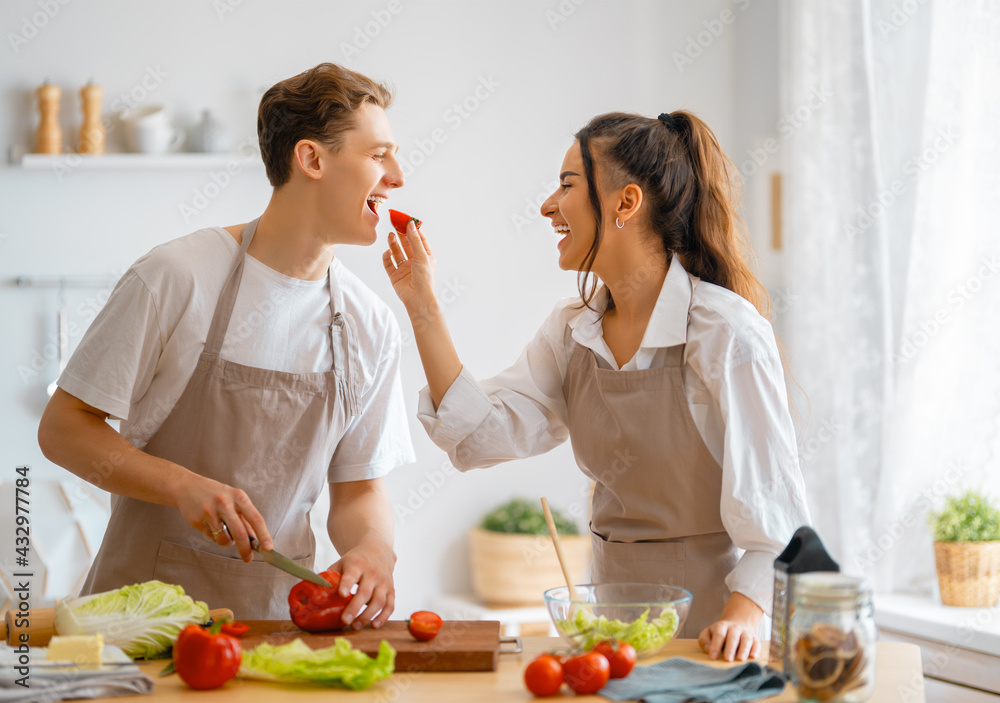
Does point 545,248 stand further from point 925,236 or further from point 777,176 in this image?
point 925,236

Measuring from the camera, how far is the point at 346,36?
388cm

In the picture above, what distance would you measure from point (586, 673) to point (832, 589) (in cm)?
34

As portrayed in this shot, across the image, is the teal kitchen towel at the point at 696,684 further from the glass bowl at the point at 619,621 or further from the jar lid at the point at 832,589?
the jar lid at the point at 832,589

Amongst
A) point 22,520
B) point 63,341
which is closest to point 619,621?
point 22,520

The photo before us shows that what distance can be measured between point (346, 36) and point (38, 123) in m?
1.26

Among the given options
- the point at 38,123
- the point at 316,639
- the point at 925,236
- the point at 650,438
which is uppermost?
the point at 38,123

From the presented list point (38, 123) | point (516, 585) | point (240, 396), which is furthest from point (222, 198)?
point (240, 396)

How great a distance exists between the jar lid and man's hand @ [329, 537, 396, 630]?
71 cm

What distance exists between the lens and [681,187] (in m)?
1.84

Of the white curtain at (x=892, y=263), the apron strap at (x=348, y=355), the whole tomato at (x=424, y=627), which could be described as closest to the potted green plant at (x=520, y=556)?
the white curtain at (x=892, y=263)

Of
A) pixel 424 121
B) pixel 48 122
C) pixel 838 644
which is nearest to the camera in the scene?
pixel 838 644

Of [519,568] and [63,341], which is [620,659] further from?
[63,341]

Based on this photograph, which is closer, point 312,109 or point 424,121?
point 312,109

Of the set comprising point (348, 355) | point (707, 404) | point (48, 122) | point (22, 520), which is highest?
point (48, 122)
